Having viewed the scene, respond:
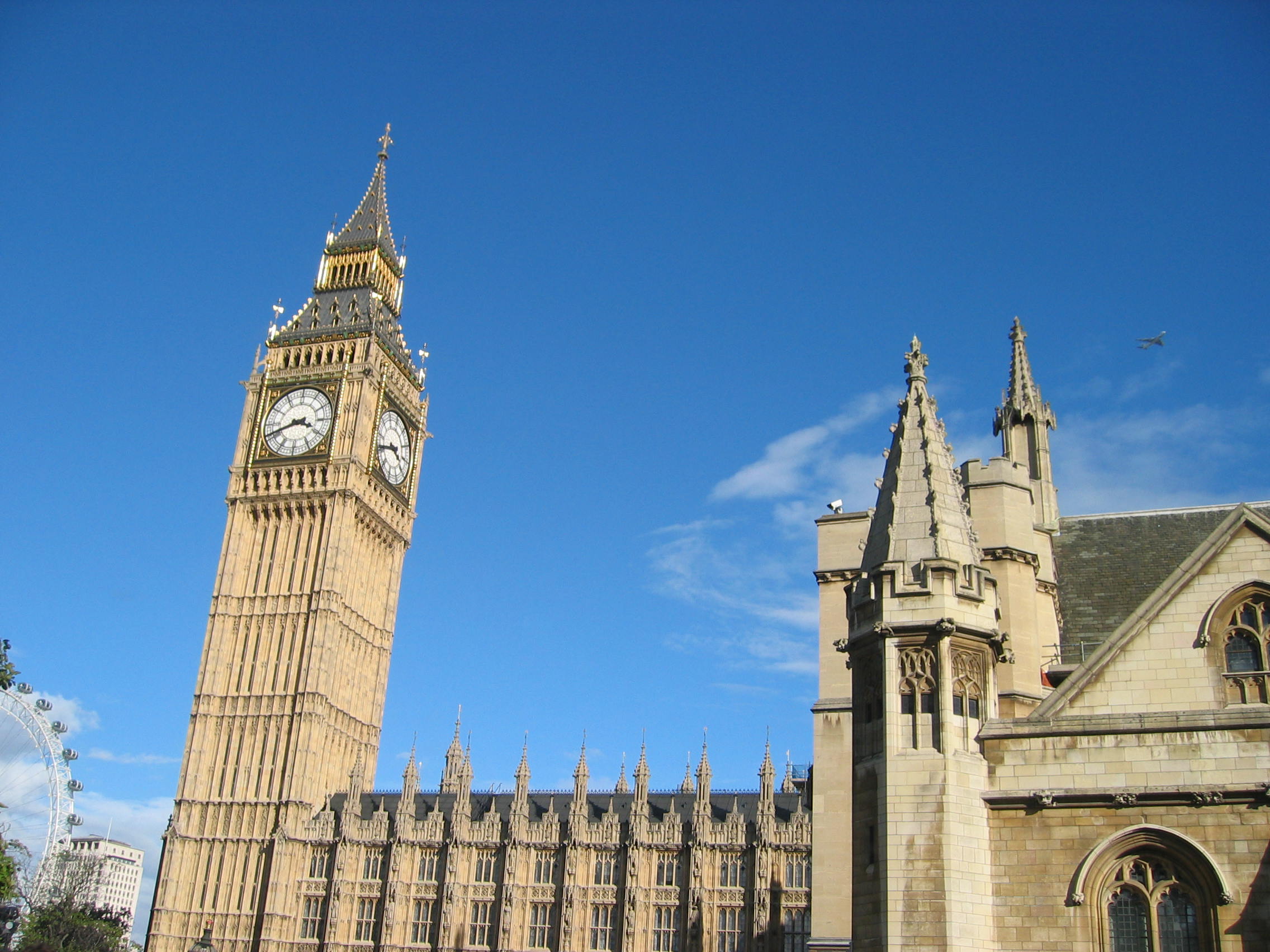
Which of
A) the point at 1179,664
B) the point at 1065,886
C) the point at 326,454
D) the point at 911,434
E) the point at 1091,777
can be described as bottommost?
the point at 1065,886

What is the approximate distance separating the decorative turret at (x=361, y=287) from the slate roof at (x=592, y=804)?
29078mm

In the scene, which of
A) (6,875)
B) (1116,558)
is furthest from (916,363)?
(6,875)

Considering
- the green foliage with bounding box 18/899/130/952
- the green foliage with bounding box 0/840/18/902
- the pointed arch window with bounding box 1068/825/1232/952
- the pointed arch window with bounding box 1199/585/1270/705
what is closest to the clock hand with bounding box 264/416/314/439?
the green foliage with bounding box 18/899/130/952

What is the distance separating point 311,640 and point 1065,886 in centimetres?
6010

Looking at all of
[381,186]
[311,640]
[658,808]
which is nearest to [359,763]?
[311,640]

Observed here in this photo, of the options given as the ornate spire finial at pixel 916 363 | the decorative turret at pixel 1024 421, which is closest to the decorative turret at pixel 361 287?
the decorative turret at pixel 1024 421

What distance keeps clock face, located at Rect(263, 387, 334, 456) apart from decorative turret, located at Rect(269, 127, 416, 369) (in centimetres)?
466

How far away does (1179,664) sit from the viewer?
628 inches

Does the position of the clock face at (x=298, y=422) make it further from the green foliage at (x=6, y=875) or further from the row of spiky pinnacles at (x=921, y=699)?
the row of spiky pinnacles at (x=921, y=699)

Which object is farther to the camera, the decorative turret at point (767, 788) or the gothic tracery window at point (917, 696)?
the decorative turret at point (767, 788)

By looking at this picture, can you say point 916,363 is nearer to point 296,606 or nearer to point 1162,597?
point 1162,597

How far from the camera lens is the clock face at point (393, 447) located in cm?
7831

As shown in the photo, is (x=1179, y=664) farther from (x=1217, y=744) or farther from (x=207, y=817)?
(x=207, y=817)

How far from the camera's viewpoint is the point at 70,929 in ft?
227
